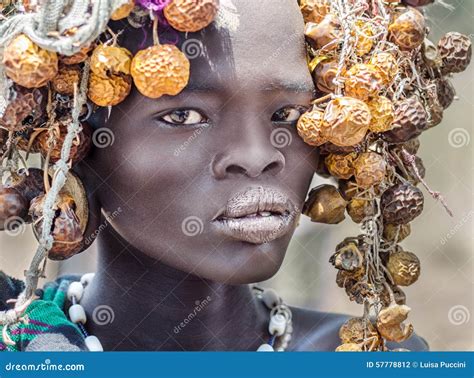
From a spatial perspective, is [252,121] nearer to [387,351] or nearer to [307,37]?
[307,37]

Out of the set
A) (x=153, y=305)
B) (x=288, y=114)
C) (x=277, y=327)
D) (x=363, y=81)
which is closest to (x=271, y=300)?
(x=277, y=327)

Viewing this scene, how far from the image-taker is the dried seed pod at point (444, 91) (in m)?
2.41

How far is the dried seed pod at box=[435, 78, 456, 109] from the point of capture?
94.7 inches

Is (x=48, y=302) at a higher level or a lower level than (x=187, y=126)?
lower

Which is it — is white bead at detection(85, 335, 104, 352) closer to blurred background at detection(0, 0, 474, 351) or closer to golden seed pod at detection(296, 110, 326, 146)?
golden seed pod at detection(296, 110, 326, 146)

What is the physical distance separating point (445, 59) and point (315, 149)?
424mm

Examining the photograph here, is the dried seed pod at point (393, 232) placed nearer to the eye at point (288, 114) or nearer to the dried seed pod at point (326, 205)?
the dried seed pod at point (326, 205)

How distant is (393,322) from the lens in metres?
2.26

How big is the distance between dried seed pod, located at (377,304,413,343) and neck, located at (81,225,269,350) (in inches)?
15.9

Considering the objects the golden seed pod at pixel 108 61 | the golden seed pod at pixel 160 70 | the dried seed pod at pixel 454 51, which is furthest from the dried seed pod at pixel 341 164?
the golden seed pod at pixel 108 61

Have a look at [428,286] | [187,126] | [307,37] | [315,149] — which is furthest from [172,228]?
[428,286]

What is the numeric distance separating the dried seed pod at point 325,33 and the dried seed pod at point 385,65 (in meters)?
0.10

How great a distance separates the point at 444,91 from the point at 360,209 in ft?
1.27

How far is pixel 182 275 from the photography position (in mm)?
2375
